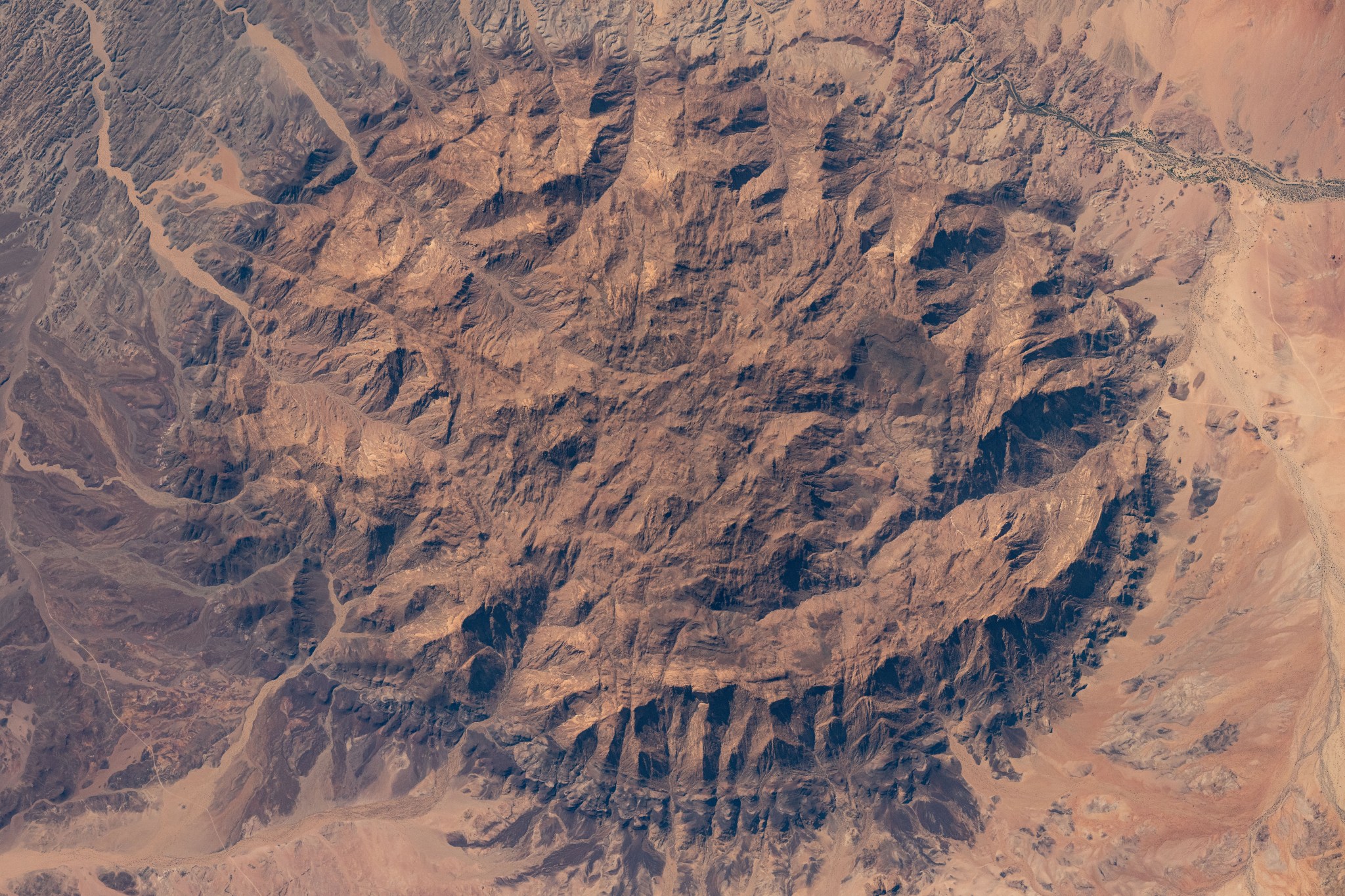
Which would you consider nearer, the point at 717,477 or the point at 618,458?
the point at 717,477

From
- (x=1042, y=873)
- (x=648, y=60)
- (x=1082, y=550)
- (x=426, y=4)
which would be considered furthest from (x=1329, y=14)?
(x=426, y=4)

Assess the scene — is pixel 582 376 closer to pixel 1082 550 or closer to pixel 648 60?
pixel 648 60

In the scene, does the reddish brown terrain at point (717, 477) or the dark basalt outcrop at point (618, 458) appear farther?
the dark basalt outcrop at point (618, 458)

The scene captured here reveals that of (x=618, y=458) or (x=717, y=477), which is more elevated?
(x=618, y=458)

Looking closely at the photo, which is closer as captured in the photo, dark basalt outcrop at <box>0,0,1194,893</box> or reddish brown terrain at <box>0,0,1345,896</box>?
reddish brown terrain at <box>0,0,1345,896</box>
